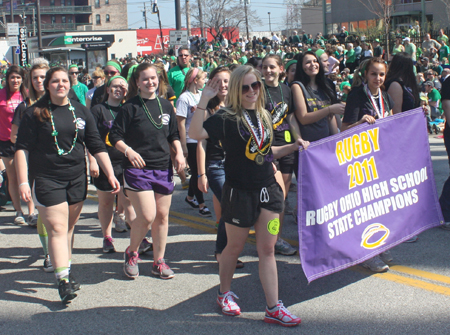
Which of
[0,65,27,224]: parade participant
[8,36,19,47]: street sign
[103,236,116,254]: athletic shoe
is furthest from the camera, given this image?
[8,36,19,47]: street sign

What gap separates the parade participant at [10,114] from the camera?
6.61 meters

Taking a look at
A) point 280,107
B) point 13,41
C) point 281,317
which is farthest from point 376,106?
point 13,41

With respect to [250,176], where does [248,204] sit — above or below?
below

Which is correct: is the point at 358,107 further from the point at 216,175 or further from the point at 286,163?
the point at 216,175

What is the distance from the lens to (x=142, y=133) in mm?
4688

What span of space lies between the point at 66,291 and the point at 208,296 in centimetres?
117

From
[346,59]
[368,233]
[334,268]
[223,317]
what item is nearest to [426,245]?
[368,233]

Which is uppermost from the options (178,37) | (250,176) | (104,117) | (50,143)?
(178,37)

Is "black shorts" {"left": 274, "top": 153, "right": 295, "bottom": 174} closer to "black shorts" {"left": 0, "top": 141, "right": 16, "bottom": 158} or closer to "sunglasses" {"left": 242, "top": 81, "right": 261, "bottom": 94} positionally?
"sunglasses" {"left": 242, "top": 81, "right": 261, "bottom": 94}

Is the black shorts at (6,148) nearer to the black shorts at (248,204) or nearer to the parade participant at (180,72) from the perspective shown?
the parade participant at (180,72)

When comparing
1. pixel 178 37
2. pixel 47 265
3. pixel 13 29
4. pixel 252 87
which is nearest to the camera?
pixel 252 87

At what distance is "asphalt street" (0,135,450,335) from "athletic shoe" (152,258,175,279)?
0.07m

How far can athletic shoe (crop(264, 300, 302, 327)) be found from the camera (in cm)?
372

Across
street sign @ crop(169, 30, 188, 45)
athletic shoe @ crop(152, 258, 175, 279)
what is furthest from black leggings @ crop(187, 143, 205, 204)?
street sign @ crop(169, 30, 188, 45)
